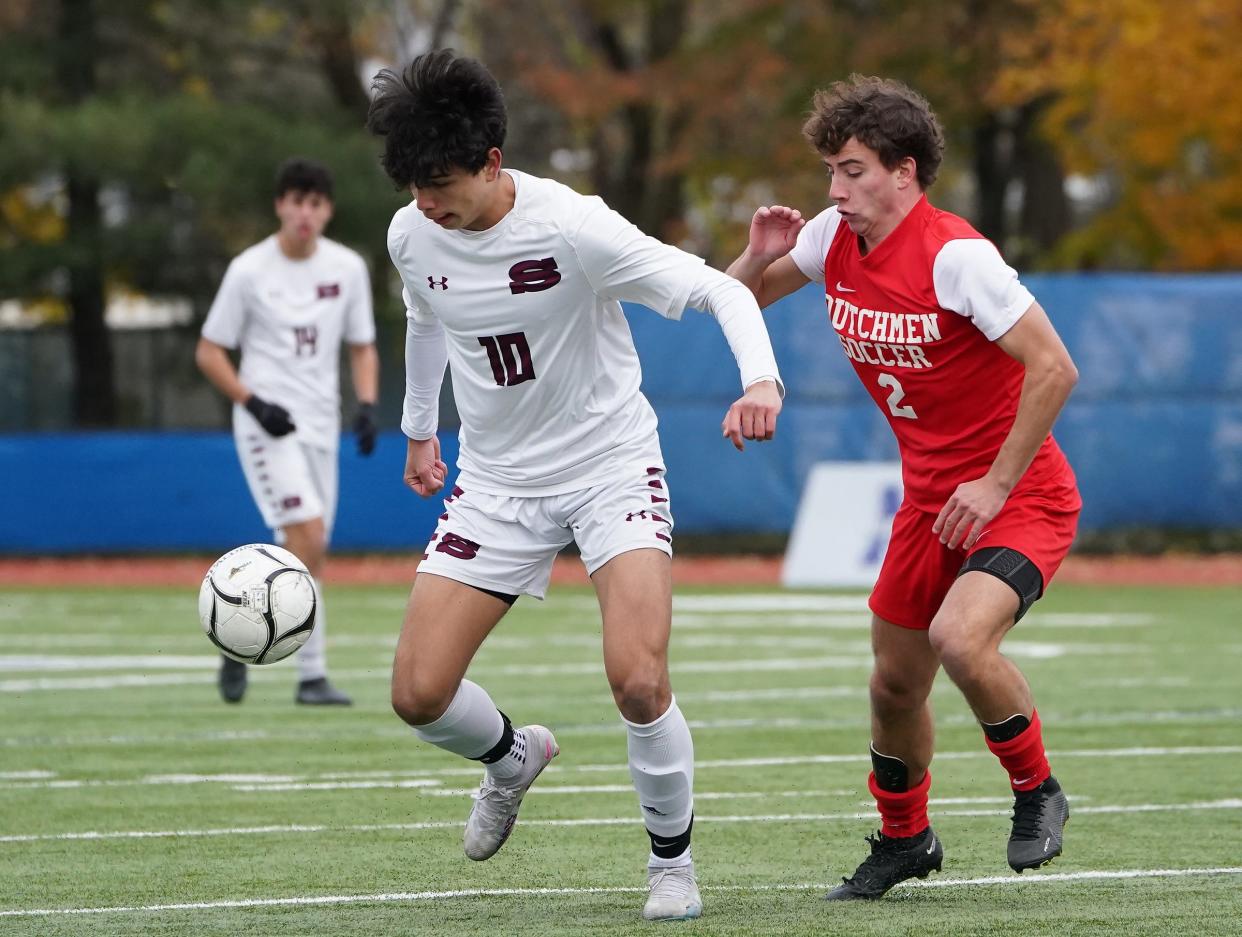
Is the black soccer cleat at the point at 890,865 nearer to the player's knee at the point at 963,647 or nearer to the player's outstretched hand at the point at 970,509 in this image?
the player's knee at the point at 963,647

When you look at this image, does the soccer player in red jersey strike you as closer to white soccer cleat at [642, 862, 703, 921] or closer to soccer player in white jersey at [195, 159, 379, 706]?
white soccer cleat at [642, 862, 703, 921]

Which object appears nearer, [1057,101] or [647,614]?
[647,614]

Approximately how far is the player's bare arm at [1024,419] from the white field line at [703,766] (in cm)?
322

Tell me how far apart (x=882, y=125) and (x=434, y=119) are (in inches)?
47.5

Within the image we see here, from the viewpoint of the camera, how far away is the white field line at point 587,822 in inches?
283

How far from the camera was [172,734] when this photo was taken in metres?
9.84

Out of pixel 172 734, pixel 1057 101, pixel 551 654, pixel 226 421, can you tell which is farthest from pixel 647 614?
pixel 1057 101

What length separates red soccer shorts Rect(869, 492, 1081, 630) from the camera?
5.90 m

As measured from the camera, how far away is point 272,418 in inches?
418

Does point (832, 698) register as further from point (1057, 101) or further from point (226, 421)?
point (1057, 101)

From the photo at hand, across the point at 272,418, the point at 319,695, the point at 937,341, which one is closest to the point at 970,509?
the point at 937,341

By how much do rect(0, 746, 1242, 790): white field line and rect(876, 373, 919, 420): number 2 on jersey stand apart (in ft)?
9.76

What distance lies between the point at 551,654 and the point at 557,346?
7505 millimetres

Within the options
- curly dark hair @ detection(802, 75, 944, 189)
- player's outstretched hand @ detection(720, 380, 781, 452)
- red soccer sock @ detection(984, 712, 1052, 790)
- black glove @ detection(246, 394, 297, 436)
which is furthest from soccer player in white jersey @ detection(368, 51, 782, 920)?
black glove @ detection(246, 394, 297, 436)
